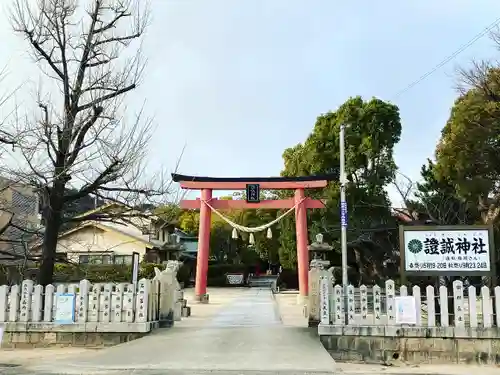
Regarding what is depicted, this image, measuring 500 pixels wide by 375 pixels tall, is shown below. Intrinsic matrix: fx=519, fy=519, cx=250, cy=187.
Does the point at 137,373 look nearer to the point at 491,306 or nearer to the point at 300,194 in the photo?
the point at 491,306

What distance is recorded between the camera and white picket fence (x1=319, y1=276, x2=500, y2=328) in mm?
11828

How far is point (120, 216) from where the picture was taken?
549 inches

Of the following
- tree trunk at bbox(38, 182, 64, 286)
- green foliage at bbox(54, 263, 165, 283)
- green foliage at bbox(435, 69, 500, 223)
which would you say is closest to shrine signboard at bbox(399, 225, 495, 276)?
green foliage at bbox(435, 69, 500, 223)

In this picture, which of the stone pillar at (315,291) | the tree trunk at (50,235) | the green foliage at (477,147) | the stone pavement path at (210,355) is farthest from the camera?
the green foliage at (477,147)

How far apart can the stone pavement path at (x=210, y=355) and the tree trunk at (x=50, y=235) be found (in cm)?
360

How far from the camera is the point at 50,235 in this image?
1424 centimetres

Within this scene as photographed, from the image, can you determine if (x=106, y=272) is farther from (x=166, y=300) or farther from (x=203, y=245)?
(x=166, y=300)

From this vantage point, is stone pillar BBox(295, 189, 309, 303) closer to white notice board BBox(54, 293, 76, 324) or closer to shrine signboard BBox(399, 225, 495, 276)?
shrine signboard BBox(399, 225, 495, 276)

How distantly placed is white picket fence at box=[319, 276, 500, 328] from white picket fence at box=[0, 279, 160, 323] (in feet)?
15.3

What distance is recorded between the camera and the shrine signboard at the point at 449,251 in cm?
1248

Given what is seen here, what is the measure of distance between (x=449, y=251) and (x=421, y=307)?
153 cm

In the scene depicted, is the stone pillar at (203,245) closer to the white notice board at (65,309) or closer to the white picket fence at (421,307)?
the white notice board at (65,309)

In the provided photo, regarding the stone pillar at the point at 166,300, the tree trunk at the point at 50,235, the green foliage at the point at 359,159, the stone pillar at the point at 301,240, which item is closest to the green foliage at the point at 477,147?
the green foliage at the point at 359,159

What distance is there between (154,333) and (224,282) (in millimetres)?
37989
